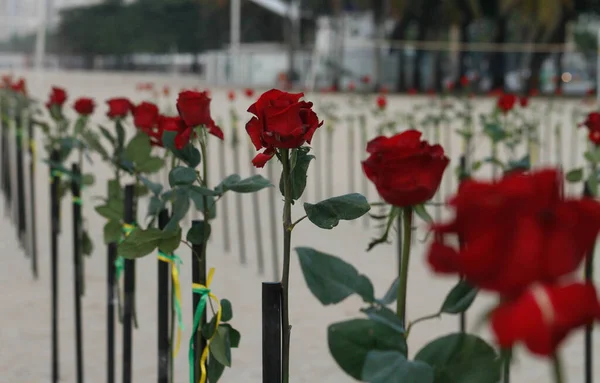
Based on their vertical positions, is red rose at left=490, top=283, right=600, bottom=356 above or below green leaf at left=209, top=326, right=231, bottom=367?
above

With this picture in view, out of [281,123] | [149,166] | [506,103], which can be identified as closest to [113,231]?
[149,166]

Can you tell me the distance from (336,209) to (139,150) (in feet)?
4.03

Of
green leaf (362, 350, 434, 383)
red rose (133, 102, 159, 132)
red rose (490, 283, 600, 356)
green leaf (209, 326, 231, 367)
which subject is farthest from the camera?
red rose (133, 102, 159, 132)

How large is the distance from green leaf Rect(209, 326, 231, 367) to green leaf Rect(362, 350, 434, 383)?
22.0 inches

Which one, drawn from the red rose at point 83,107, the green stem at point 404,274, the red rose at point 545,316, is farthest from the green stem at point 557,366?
the red rose at point 83,107

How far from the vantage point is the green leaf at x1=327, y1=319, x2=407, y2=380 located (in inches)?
36.1

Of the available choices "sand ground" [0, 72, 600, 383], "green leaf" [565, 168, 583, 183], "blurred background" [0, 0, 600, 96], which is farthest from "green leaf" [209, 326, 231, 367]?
"blurred background" [0, 0, 600, 96]

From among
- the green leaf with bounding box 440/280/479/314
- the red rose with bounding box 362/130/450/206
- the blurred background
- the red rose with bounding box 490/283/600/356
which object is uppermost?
the blurred background

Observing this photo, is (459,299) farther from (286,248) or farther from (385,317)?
(286,248)

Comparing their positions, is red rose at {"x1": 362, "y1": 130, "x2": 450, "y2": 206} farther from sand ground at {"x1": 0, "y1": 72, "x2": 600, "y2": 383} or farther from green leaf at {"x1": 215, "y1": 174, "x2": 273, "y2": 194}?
sand ground at {"x1": 0, "y1": 72, "x2": 600, "y2": 383}

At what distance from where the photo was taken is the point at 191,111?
1.57 m

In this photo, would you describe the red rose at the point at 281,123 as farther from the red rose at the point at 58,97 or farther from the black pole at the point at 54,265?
the red rose at the point at 58,97

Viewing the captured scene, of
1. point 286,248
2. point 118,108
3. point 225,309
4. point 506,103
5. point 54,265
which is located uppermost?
point 506,103

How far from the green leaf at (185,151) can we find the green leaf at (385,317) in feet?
2.22
